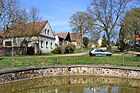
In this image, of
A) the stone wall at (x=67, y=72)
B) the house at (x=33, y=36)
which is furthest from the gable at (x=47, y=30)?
the stone wall at (x=67, y=72)

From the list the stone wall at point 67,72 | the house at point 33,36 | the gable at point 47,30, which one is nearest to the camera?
the stone wall at point 67,72

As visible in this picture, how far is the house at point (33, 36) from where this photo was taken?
20909 millimetres

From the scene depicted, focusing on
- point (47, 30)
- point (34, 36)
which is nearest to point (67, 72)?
point (34, 36)

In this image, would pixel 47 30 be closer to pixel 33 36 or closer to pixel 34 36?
pixel 34 36

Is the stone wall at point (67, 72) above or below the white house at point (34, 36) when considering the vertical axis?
below

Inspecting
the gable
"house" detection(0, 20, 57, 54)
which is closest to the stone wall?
"house" detection(0, 20, 57, 54)

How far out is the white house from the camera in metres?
21.0

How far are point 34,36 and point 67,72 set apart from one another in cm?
1492

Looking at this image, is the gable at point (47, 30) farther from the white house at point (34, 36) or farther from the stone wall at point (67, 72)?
the stone wall at point (67, 72)

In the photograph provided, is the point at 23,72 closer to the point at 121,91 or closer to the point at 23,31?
the point at 121,91

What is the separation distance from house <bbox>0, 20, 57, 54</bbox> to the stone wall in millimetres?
8650

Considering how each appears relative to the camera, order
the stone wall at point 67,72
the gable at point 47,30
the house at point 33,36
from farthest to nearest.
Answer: the gable at point 47,30, the house at point 33,36, the stone wall at point 67,72

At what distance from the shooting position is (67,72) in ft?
39.7

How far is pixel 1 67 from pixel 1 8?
7.92 m
